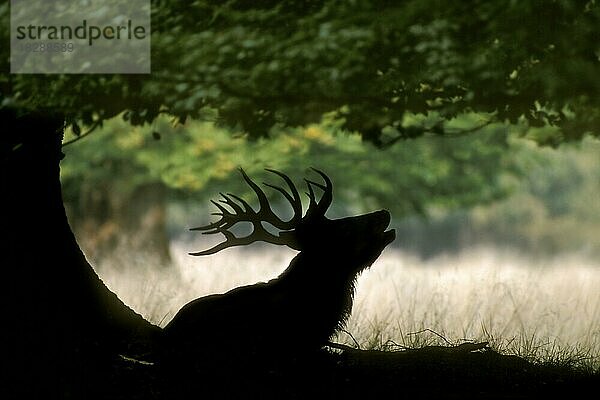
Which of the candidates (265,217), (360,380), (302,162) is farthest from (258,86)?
(302,162)

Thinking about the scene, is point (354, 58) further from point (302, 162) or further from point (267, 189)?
point (267, 189)

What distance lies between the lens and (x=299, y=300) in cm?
472

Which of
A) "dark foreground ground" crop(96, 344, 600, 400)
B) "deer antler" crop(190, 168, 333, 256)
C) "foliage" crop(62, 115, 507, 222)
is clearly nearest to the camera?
"dark foreground ground" crop(96, 344, 600, 400)

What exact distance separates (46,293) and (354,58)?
10.2 ft

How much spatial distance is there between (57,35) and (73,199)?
13661 mm

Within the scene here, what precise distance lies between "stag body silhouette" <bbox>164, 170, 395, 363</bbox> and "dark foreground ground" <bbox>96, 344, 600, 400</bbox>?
0.45 feet

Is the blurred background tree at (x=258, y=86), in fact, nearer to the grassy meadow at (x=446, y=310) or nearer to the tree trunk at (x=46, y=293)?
the tree trunk at (x=46, y=293)

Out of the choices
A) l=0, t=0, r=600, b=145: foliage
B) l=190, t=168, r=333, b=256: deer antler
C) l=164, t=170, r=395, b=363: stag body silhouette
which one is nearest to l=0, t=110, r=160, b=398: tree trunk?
l=164, t=170, r=395, b=363: stag body silhouette

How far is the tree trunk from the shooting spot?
4312 mm

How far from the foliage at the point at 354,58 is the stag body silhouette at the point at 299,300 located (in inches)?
78.7

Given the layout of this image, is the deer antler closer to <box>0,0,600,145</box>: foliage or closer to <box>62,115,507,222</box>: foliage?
<box>0,0,600,145</box>: foliage

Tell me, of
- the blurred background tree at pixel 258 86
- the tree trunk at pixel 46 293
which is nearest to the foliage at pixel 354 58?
the blurred background tree at pixel 258 86

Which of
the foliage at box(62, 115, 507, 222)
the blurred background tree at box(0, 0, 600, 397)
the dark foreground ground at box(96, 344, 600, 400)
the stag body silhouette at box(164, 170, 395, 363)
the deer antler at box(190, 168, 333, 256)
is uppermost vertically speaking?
the foliage at box(62, 115, 507, 222)

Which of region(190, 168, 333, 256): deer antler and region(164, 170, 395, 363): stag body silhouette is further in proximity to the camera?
region(190, 168, 333, 256): deer antler
